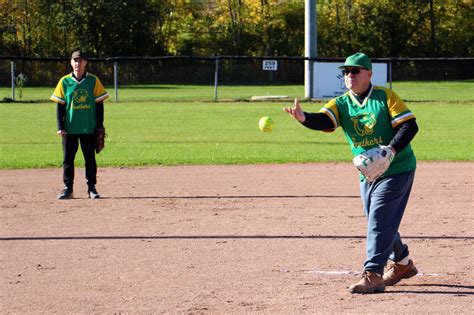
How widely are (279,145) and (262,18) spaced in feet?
128

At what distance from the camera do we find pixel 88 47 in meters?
53.5

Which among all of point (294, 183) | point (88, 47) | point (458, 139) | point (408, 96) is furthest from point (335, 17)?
point (294, 183)

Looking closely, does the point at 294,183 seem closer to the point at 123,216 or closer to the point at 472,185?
the point at 472,185

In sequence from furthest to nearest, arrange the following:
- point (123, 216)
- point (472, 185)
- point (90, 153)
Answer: point (472, 185)
point (90, 153)
point (123, 216)

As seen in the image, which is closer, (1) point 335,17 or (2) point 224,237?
(2) point 224,237

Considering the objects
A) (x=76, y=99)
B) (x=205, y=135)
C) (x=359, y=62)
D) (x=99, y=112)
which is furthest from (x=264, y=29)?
(x=359, y=62)

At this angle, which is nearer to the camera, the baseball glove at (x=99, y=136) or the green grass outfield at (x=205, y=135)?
the baseball glove at (x=99, y=136)

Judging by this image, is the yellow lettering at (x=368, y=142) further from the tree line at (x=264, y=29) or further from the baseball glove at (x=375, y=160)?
the tree line at (x=264, y=29)

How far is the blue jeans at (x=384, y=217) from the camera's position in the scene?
6.56m

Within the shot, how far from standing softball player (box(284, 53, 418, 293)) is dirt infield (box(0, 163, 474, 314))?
357mm

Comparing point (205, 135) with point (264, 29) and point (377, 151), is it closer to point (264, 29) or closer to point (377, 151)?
point (377, 151)

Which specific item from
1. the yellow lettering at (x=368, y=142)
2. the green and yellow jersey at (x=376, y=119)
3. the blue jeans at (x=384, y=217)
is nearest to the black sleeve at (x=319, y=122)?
the green and yellow jersey at (x=376, y=119)

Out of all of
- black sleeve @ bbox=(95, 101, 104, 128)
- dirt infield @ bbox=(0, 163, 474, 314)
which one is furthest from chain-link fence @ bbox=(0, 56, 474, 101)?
black sleeve @ bbox=(95, 101, 104, 128)

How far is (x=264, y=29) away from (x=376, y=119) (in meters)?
50.5
